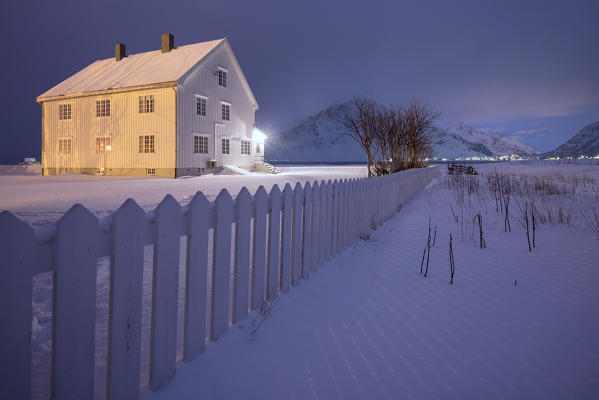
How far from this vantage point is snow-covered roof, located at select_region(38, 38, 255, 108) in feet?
65.4

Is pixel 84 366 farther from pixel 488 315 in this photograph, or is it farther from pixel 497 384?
pixel 488 315

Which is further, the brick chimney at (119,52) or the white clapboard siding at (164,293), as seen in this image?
the brick chimney at (119,52)

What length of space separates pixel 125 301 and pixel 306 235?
82.6 inches

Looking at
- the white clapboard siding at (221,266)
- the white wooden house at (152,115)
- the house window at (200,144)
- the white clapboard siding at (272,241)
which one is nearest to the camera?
the white clapboard siding at (221,266)

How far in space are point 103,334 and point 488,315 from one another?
3.01 metres

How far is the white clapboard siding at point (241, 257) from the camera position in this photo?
2312 mm

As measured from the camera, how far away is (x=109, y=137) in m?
21.0

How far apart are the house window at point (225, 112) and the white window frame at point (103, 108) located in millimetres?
7472

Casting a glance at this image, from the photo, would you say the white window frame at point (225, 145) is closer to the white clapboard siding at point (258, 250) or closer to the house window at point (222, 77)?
the house window at point (222, 77)

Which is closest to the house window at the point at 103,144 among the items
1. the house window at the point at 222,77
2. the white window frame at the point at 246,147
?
the house window at the point at 222,77

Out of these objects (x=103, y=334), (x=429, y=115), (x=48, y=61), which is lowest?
(x=103, y=334)

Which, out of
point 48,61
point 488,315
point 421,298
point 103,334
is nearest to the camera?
point 103,334

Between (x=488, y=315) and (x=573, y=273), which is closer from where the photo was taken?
(x=488, y=315)

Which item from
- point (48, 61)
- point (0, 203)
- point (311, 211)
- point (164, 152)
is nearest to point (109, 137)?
point (164, 152)
